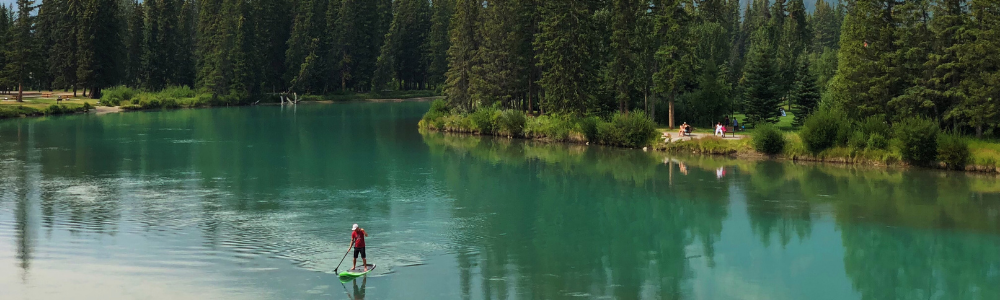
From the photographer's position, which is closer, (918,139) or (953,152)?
(953,152)

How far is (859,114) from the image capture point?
52.4 m

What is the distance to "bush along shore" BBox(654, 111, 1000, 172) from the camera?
150 feet

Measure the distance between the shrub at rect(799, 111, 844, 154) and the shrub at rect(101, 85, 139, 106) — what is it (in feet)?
294

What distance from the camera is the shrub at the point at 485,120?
72.5 meters

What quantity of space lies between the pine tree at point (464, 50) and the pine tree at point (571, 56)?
13087 mm

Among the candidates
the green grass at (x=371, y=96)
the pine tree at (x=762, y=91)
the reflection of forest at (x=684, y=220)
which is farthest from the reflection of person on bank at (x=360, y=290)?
the green grass at (x=371, y=96)

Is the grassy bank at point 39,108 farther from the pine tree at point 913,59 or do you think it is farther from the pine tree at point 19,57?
the pine tree at point 913,59

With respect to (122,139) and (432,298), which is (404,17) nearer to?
(122,139)

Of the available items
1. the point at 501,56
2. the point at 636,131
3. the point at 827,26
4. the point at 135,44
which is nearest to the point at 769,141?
the point at 636,131

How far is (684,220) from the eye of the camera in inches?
1350

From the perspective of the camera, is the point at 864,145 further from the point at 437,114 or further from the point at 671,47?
the point at 437,114

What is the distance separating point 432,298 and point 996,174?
1390 inches

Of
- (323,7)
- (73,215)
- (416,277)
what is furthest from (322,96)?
(416,277)

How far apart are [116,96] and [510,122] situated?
66.4m
